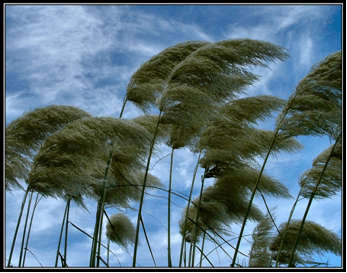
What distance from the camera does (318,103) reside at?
9.89 ft

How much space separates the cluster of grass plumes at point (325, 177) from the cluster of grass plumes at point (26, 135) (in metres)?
2.25

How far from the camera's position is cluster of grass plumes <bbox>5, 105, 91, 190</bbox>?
10.8ft

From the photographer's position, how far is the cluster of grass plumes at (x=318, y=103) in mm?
2969

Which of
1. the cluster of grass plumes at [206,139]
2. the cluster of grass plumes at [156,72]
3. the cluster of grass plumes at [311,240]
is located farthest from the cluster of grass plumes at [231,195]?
the cluster of grass plumes at [156,72]

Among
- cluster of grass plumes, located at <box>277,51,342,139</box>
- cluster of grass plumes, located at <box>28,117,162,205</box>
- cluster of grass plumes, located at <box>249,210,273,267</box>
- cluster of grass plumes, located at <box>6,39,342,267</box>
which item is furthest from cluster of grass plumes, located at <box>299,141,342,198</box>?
cluster of grass plumes, located at <box>28,117,162,205</box>

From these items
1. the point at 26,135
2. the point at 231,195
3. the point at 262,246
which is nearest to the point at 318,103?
the point at 231,195

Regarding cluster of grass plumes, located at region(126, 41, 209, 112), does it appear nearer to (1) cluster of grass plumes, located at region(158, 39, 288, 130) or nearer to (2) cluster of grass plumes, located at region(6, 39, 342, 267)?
(2) cluster of grass plumes, located at region(6, 39, 342, 267)

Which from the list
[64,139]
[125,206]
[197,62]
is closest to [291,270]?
[197,62]

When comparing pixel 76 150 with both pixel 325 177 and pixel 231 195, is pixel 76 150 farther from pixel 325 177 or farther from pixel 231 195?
pixel 325 177

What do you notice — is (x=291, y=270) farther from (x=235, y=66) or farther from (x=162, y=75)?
(x=162, y=75)

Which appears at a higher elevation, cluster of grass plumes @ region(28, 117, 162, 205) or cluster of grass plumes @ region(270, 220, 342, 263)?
cluster of grass plumes @ region(28, 117, 162, 205)

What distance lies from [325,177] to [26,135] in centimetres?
261

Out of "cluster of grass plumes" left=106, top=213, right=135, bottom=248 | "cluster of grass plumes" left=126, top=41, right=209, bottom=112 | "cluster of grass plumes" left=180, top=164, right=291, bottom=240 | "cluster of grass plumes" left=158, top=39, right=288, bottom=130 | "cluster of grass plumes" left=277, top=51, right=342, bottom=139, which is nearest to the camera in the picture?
"cluster of grass plumes" left=277, top=51, right=342, bottom=139

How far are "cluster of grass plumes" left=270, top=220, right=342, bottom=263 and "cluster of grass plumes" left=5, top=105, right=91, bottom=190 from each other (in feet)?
7.81
